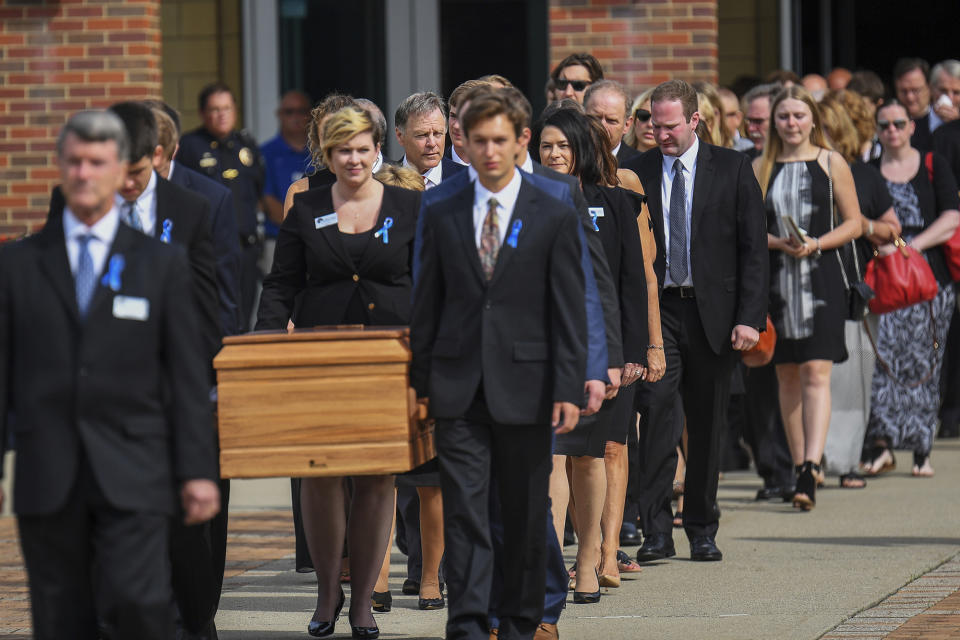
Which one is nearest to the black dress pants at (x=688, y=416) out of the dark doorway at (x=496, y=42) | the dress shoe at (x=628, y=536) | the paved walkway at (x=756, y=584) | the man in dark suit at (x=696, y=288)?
the man in dark suit at (x=696, y=288)

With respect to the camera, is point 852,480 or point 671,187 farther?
point 852,480

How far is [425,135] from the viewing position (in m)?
8.23

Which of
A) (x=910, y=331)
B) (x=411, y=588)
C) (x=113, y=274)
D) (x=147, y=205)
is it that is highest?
(x=147, y=205)

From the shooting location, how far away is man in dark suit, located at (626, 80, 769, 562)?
8.76 metres

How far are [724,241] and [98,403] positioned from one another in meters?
4.43

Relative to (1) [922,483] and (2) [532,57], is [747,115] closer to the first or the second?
(1) [922,483]

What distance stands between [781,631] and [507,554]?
115 cm

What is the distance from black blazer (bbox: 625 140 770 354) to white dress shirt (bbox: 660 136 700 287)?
0.07 feet

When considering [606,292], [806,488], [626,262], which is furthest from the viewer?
[806,488]

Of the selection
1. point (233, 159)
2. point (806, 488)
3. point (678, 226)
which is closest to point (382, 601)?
point (678, 226)

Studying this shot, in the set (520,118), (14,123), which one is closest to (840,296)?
(520,118)

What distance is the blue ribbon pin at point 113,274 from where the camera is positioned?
16.5 feet

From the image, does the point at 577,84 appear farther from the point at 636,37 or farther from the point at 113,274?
the point at 113,274

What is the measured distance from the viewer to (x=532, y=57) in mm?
14578
